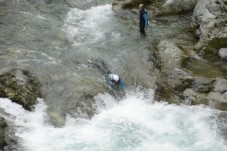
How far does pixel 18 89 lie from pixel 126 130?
197 inches

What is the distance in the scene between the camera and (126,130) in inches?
635

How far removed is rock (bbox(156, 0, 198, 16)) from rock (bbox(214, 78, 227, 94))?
7.73 meters

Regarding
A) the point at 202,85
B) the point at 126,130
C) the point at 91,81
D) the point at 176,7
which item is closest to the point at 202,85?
the point at 202,85

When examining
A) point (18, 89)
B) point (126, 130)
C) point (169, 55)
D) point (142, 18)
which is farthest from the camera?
point (142, 18)

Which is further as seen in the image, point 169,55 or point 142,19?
point 142,19

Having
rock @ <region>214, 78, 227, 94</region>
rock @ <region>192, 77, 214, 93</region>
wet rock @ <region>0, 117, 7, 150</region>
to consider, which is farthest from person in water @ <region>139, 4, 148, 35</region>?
wet rock @ <region>0, 117, 7, 150</region>

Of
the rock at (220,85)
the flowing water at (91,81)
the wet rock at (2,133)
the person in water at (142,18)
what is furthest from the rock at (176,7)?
the wet rock at (2,133)

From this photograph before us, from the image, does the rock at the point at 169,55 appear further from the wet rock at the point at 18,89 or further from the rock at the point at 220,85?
the wet rock at the point at 18,89

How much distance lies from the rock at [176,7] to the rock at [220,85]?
7.73 meters

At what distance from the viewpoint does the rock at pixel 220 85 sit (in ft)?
55.4

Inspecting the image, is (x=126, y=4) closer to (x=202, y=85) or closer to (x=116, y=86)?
(x=116, y=86)

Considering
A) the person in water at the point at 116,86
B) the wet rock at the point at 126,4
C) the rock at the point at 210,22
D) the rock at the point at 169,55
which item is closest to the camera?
the person in water at the point at 116,86

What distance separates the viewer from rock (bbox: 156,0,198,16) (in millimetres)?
23766

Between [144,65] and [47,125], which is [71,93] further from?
[144,65]
